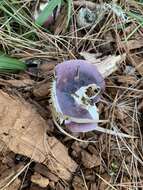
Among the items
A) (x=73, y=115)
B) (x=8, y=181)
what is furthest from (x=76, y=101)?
(x=8, y=181)

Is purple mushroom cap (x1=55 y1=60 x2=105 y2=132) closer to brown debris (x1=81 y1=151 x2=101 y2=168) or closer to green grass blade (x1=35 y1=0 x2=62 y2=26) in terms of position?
brown debris (x1=81 y1=151 x2=101 y2=168)

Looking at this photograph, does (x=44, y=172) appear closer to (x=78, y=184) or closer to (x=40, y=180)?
(x=40, y=180)

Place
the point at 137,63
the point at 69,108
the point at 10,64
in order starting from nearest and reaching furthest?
the point at 69,108, the point at 10,64, the point at 137,63

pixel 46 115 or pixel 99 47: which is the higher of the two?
pixel 99 47

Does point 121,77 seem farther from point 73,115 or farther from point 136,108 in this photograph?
point 73,115

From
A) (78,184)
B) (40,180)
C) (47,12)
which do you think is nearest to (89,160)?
(78,184)

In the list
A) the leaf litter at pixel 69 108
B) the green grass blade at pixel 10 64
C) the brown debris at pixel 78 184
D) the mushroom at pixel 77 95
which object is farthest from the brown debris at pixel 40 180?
the green grass blade at pixel 10 64

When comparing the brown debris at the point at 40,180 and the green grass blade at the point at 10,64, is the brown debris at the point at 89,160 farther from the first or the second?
the green grass blade at the point at 10,64
